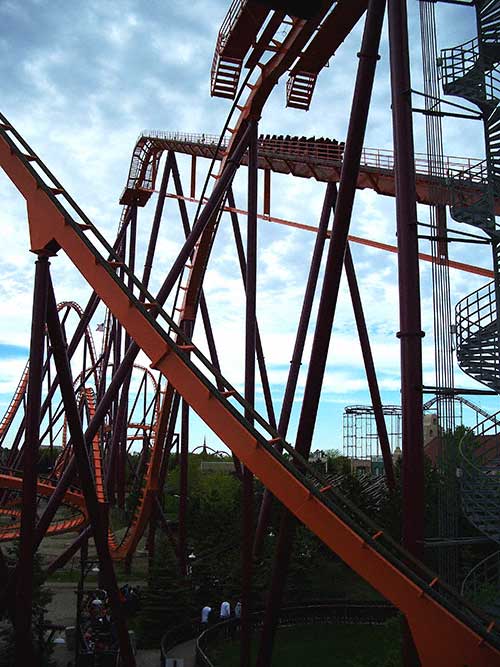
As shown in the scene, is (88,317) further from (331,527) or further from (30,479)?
(331,527)

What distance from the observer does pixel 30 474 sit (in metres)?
7.86

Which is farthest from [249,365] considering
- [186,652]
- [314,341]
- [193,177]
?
[193,177]

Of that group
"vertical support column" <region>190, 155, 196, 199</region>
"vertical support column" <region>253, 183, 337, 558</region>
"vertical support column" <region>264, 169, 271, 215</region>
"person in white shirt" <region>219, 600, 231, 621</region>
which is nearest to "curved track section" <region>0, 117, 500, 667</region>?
"vertical support column" <region>253, 183, 337, 558</region>

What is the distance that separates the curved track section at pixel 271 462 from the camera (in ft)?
18.2

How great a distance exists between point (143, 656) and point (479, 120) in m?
9.26

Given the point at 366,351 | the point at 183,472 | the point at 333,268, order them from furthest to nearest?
the point at 183,472 → the point at 366,351 → the point at 333,268

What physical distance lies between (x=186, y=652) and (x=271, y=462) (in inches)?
235

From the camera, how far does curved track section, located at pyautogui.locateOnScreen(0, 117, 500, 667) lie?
5.54m

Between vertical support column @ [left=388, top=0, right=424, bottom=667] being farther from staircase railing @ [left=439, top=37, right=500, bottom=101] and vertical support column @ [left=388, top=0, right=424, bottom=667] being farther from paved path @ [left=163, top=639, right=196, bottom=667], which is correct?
paved path @ [left=163, top=639, right=196, bottom=667]

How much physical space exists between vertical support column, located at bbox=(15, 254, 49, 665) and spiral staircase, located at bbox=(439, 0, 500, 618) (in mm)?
4657

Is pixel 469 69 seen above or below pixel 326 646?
above

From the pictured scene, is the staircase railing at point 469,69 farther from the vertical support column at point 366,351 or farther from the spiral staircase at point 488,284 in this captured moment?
the vertical support column at point 366,351

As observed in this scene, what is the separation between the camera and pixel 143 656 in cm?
1100

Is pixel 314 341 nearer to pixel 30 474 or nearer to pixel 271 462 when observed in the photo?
pixel 271 462
